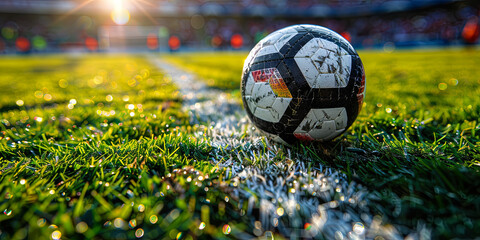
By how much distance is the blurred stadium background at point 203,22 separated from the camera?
3117cm

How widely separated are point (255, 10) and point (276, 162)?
41.3 m

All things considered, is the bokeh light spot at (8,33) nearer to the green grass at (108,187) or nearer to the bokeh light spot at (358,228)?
the green grass at (108,187)

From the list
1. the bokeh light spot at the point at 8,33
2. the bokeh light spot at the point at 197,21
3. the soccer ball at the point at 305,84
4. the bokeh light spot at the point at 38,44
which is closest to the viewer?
A: the soccer ball at the point at 305,84

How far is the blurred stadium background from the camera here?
3117cm

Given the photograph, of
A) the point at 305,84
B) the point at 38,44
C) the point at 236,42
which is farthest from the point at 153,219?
the point at 38,44

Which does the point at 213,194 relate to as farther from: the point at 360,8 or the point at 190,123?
the point at 360,8

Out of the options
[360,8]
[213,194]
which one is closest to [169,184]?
[213,194]

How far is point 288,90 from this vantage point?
1.52 metres

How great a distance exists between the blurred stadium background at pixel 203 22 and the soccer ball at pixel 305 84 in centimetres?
3097

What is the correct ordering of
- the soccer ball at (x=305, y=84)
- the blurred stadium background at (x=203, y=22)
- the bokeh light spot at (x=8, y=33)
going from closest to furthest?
the soccer ball at (x=305, y=84) < the bokeh light spot at (x=8, y=33) < the blurred stadium background at (x=203, y=22)

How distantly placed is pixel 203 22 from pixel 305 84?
4041cm

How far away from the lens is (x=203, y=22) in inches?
1513

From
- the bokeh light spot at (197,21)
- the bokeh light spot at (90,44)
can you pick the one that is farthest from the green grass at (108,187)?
the bokeh light spot at (197,21)

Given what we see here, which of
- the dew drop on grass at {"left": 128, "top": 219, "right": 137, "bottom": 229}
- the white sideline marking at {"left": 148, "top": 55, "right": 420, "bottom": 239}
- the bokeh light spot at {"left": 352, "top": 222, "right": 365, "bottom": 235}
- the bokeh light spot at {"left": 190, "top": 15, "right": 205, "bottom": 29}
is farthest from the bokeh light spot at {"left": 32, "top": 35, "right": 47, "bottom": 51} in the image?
the bokeh light spot at {"left": 352, "top": 222, "right": 365, "bottom": 235}
